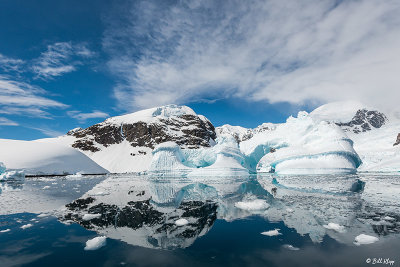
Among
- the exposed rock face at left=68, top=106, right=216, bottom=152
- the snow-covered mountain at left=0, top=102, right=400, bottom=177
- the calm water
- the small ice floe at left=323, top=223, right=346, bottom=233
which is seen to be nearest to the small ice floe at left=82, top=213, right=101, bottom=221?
the calm water

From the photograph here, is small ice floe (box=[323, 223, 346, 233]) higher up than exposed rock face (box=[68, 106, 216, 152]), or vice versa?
exposed rock face (box=[68, 106, 216, 152])

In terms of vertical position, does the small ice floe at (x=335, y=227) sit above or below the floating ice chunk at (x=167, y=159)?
below

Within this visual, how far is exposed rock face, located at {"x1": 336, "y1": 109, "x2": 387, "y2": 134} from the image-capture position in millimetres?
142625

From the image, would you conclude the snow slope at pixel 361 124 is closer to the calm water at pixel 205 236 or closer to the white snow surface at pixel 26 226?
the calm water at pixel 205 236

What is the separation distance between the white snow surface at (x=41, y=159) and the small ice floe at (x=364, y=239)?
146ft

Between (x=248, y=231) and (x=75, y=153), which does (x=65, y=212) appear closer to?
(x=248, y=231)

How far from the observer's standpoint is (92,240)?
4.32 metres

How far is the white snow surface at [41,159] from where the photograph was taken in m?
37.6

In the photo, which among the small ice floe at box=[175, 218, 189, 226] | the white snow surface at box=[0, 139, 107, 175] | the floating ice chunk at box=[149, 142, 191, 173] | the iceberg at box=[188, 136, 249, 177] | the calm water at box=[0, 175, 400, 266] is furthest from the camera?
the white snow surface at box=[0, 139, 107, 175]

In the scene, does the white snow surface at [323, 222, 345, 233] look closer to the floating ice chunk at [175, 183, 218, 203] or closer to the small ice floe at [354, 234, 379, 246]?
the small ice floe at [354, 234, 379, 246]

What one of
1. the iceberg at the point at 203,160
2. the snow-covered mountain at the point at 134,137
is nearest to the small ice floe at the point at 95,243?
the iceberg at the point at 203,160

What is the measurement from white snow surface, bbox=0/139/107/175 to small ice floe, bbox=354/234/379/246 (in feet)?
146

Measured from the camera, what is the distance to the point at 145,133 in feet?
300

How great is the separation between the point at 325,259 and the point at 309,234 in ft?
4.23
